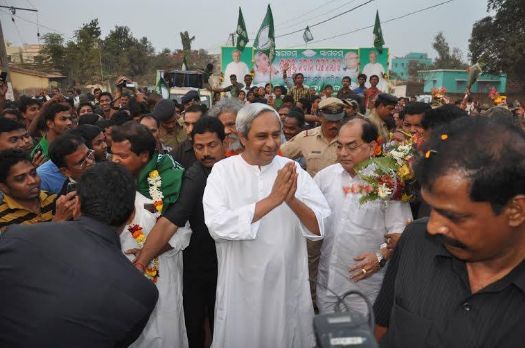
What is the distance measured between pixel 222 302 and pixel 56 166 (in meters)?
1.87

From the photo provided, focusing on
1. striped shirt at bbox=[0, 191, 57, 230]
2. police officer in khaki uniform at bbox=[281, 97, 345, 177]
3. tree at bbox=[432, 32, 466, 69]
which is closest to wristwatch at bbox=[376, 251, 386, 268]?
police officer in khaki uniform at bbox=[281, 97, 345, 177]

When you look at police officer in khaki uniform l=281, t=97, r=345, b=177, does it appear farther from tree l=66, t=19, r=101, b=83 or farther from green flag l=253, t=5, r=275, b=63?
tree l=66, t=19, r=101, b=83

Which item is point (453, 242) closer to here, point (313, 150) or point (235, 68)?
point (313, 150)

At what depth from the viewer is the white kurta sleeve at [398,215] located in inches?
118

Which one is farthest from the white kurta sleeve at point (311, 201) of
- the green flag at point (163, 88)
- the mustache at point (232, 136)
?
the green flag at point (163, 88)

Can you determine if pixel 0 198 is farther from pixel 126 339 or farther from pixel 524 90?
pixel 524 90

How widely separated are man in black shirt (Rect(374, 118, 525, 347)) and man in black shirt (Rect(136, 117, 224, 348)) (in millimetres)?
1723

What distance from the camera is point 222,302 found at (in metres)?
2.78

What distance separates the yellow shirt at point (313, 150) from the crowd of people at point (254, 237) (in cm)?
3

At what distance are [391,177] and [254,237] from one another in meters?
1.00

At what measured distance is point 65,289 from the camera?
171 cm

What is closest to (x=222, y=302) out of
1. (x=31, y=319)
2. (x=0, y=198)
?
(x=31, y=319)

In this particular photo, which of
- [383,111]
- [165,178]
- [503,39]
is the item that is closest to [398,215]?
[165,178]

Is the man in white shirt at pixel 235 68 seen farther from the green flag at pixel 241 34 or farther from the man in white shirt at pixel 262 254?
the man in white shirt at pixel 262 254
